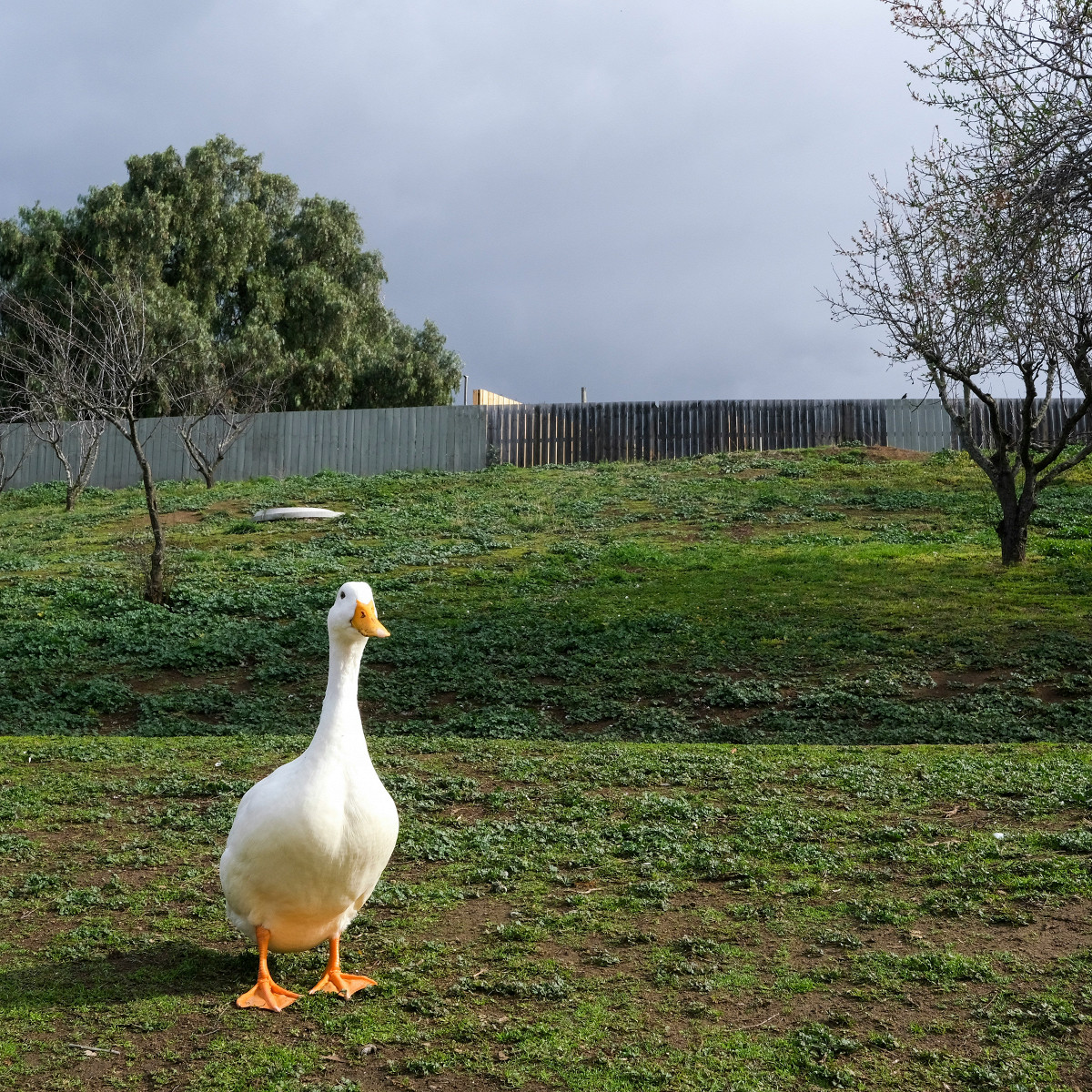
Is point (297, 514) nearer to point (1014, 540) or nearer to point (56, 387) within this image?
point (56, 387)

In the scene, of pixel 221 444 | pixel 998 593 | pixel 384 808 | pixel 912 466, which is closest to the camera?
pixel 384 808

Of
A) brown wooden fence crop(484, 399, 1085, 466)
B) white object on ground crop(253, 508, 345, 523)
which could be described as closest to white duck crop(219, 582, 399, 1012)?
white object on ground crop(253, 508, 345, 523)

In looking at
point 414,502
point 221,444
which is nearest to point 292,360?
point 221,444

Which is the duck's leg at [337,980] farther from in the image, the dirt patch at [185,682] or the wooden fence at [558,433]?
the wooden fence at [558,433]

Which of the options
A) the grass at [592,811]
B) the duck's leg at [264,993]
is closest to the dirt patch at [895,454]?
the grass at [592,811]

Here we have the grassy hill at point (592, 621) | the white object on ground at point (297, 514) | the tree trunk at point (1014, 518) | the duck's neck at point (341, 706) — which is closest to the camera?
the duck's neck at point (341, 706)

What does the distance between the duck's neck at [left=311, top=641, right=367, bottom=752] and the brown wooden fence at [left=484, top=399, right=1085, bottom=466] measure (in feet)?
74.4

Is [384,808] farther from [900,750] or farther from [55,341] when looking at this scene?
[55,341]

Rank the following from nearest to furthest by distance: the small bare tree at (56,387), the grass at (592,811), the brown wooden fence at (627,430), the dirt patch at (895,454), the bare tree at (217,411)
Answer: the grass at (592,811)
the small bare tree at (56,387)
the dirt patch at (895,454)
the bare tree at (217,411)
the brown wooden fence at (627,430)

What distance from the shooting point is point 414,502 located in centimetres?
1967

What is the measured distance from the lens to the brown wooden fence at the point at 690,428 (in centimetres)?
2564

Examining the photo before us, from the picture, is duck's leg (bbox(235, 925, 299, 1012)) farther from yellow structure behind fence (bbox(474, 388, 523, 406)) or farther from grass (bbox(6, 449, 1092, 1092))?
yellow structure behind fence (bbox(474, 388, 523, 406))

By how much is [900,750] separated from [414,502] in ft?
42.5

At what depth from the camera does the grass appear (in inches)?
149
